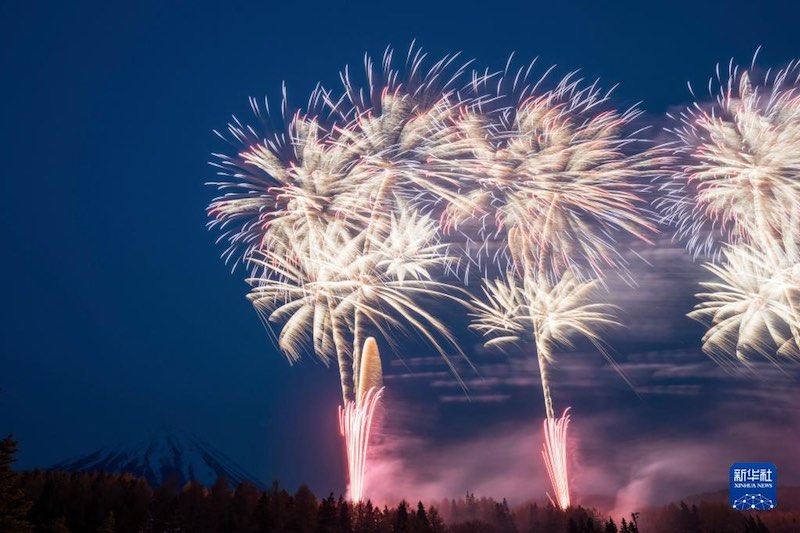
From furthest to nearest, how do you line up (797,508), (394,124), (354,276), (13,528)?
(797,508)
(354,276)
(394,124)
(13,528)

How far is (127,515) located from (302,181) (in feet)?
79.7

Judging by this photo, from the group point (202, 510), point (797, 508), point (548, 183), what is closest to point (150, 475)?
point (202, 510)

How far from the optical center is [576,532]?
39.1 metres

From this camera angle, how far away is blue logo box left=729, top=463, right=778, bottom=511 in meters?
39.9

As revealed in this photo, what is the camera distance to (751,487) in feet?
135

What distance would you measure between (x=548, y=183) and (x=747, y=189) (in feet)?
33.4

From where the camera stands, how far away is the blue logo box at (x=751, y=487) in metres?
39.9

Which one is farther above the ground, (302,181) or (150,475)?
(302,181)

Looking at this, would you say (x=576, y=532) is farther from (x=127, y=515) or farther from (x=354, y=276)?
(x=127, y=515)

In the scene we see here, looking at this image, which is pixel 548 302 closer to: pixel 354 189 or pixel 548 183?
pixel 548 183

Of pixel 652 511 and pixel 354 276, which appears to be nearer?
pixel 354 276

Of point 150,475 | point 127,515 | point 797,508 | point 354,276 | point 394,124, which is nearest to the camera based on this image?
point 394,124

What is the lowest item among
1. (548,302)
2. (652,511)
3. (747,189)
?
(652,511)

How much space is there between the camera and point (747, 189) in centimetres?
3169
